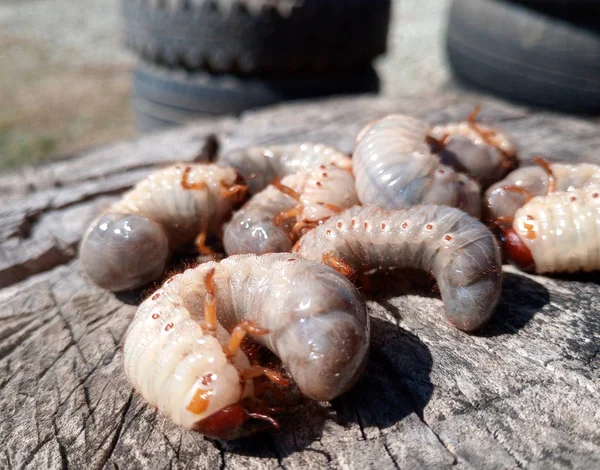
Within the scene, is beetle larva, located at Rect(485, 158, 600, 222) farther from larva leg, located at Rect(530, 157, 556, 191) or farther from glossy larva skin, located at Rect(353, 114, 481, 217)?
glossy larva skin, located at Rect(353, 114, 481, 217)

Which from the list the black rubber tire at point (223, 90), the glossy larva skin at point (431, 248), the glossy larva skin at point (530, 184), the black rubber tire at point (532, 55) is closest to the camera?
the glossy larva skin at point (431, 248)

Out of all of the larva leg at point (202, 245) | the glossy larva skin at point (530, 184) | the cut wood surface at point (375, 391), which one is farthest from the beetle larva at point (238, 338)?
the glossy larva skin at point (530, 184)

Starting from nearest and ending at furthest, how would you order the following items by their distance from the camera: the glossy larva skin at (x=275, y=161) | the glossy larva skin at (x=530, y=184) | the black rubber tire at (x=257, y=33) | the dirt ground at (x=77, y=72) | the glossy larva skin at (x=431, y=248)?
the glossy larva skin at (x=431, y=248), the glossy larva skin at (x=530, y=184), the glossy larva skin at (x=275, y=161), the black rubber tire at (x=257, y=33), the dirt ground at (x=77, y=72)

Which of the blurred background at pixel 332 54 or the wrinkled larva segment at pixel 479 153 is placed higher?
the wrinkled larva segment at pixel 479 153

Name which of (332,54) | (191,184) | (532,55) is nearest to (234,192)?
(191,184)

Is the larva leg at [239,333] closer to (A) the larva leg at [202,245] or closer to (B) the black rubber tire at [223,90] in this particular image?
(A) the larva leg at [202,245]

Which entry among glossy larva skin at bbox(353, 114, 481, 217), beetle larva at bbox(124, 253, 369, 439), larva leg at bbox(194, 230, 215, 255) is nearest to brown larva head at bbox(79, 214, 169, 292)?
larva leg at bbox(194, 230, 215, 255)
